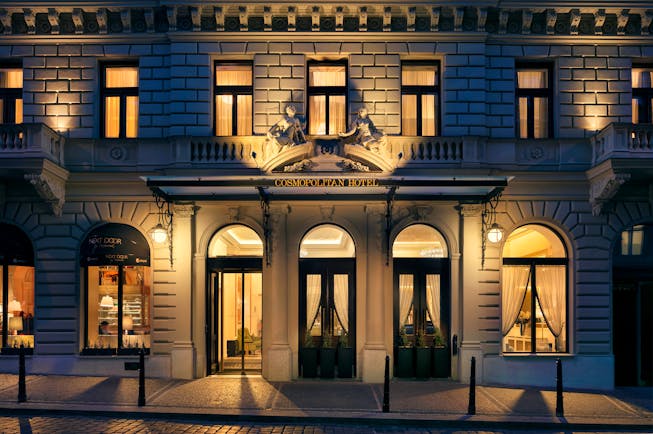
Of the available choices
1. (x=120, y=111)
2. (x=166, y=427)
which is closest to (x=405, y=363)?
(x=166, y=427)

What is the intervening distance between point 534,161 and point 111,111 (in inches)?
464

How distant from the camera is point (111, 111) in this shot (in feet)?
55.5

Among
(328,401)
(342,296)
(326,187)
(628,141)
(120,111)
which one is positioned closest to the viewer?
Result: (328,401)

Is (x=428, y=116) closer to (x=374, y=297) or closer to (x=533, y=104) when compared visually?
(x=533, y=104)

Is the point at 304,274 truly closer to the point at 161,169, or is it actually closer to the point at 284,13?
the point at 161,169

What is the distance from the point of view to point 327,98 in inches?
655

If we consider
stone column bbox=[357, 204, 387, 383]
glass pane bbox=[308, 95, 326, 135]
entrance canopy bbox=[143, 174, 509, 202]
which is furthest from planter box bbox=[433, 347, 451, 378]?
glass pane bbox=[308, 95, 326, 135]

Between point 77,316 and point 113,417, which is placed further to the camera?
point 77,316

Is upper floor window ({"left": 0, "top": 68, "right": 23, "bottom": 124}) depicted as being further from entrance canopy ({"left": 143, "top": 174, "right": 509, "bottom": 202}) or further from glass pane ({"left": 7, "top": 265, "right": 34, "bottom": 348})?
entrance canopy ({"left": 143, "top": 174, "right": 509, "bottom": 202})

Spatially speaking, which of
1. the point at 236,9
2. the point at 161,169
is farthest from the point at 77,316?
the point at 236,9

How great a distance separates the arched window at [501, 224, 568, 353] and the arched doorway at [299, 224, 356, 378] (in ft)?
13.7

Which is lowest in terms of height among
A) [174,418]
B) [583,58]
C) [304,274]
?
[174,418]

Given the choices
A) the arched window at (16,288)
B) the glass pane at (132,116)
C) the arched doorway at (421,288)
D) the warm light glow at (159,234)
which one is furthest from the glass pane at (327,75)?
the arched window at (16,288)

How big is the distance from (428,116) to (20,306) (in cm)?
1241
